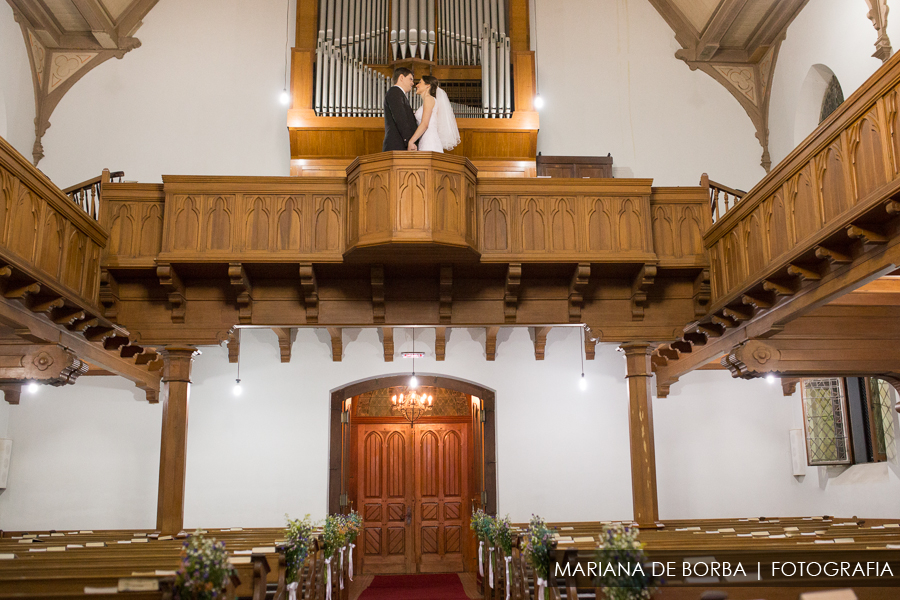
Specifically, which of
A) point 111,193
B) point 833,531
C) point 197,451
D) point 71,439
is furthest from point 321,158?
point 833,531

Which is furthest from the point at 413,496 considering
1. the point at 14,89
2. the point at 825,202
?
the point at 825,202

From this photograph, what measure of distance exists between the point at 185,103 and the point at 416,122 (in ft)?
17.6

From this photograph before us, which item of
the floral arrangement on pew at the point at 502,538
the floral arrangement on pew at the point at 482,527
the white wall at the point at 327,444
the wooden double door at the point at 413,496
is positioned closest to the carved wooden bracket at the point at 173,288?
the white wall at the point at 327,444

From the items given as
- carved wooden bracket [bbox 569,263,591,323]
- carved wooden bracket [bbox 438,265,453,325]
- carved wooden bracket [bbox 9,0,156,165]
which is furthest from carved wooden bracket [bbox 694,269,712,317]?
carved wooden bracket [bbox 9,0,156,165]

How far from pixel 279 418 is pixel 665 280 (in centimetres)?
601

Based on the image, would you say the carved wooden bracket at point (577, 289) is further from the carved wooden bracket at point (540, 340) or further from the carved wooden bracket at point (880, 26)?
the carved wooden bracket at point (880, 26)

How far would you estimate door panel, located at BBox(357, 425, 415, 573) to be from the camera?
1347cm

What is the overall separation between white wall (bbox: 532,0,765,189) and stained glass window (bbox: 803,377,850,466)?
3.20m

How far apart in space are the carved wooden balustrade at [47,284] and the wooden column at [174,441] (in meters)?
0.55

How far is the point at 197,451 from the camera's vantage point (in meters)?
11.5

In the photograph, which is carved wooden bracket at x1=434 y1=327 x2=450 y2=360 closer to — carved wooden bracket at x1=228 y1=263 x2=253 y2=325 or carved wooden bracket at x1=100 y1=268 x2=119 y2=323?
carved wooden bracket at x1=228 y1=263 x2=253 y2=325

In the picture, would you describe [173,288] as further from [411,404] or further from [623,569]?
[411,404]

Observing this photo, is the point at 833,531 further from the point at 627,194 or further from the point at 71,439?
the point at 71,439

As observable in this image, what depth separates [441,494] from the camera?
13758 millimetres
